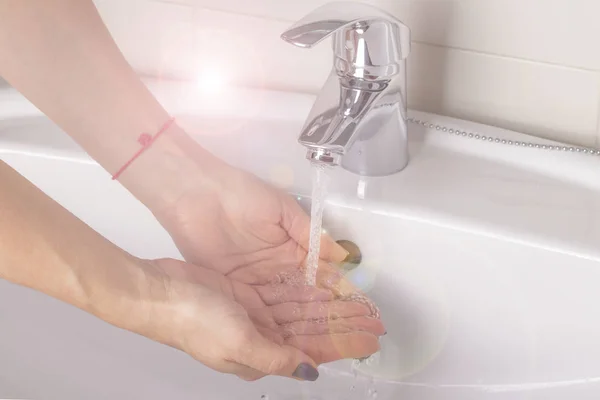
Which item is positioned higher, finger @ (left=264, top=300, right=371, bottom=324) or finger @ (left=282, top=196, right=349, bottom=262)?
finger @ (left=282, top=196, right=349, bottom=262)

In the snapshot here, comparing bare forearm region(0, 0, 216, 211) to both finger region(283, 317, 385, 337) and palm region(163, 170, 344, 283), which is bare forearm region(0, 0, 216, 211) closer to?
palm region(163, 170, 344, 283)

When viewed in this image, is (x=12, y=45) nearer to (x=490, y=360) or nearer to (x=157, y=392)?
A: (x=157, y=392)

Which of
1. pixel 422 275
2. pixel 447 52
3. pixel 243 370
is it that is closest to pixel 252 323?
pixel 243 370

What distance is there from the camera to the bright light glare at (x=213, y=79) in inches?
25.0

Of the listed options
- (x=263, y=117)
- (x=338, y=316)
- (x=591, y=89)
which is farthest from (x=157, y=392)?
(x=591, y=89)

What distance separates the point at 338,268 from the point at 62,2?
11.3 inches

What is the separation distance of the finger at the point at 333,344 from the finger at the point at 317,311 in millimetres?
18

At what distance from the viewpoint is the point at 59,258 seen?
403mm

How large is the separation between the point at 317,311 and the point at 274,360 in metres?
0.08

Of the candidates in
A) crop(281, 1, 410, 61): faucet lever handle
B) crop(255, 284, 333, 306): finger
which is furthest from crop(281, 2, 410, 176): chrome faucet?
crop(255, 284, 333, 306): finger

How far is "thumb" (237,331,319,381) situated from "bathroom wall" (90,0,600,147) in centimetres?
26

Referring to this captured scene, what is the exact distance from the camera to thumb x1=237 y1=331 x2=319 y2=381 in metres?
0.42

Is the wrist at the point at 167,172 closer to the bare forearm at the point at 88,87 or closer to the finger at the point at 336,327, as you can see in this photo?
the bare forearm at the point at 88,87

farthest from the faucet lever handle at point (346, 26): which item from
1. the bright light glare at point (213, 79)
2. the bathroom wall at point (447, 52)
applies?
the bright light glare at point (213, 79)
